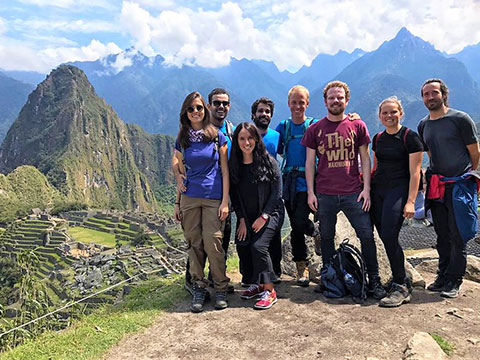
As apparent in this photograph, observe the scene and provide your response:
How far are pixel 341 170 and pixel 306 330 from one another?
1.97 meters

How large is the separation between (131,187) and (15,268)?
108 metres

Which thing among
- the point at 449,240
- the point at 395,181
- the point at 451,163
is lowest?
the point at 449,240

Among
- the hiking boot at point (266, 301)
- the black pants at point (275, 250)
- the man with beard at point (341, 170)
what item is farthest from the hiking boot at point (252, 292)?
the man with beard at point (341, 170)

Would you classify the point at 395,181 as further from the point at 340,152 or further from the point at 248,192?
the point at 248,192

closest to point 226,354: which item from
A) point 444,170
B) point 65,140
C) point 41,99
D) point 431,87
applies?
point 444,170

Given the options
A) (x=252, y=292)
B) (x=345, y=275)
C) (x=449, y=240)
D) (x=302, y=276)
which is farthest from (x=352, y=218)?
(x=252, y=292)

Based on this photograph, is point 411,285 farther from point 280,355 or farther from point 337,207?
point 280,355

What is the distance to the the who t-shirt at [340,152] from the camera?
14.9 feet

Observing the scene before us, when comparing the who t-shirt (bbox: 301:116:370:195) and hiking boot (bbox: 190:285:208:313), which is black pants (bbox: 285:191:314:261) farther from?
hiking boot (bbox: 190:285:208:313)

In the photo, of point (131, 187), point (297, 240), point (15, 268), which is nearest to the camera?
point (297, 240)

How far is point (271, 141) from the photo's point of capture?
5.05m

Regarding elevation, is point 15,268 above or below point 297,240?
below

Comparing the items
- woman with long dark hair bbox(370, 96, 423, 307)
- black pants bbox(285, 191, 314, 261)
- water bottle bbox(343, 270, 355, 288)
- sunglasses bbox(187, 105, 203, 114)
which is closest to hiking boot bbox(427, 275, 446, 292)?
woman with long dark hair bbox(370, 96, 423, 307)

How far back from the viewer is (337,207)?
15.2 ft
